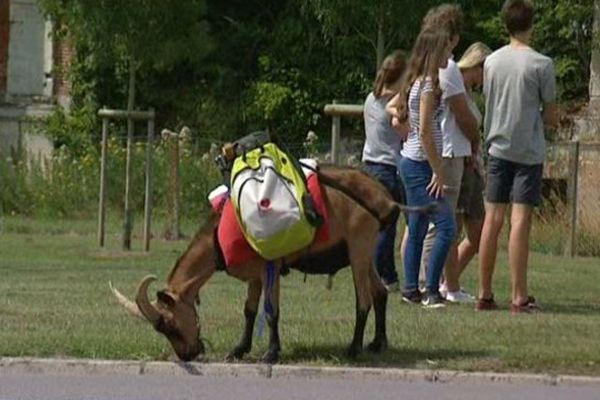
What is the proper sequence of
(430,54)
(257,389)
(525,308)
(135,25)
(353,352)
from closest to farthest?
(257,389) → (353,352) → (430,54) → (525,308) → (135,25)

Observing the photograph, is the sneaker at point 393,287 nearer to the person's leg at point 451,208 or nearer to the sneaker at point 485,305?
the person's leg at point 451,208

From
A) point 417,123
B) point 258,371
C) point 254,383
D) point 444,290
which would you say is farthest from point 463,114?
point 254,383

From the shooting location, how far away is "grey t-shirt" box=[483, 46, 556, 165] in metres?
13.0

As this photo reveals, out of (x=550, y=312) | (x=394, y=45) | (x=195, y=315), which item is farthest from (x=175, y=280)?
(x=394, y=45)

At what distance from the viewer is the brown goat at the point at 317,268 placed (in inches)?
426

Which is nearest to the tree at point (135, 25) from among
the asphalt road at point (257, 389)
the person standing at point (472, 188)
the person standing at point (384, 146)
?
the person standing at point (384, 146)

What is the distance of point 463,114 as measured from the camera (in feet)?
43.2

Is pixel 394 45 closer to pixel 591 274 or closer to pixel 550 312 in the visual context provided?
pixel 591 274

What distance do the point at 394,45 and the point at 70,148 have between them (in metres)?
7.88

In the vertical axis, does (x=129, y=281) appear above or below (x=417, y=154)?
below

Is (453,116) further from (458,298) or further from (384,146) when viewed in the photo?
(458,298)

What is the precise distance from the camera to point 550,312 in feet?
44.0

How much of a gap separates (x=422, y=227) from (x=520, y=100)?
3.97ft

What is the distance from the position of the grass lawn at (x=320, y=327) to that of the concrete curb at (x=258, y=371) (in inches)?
7.6
